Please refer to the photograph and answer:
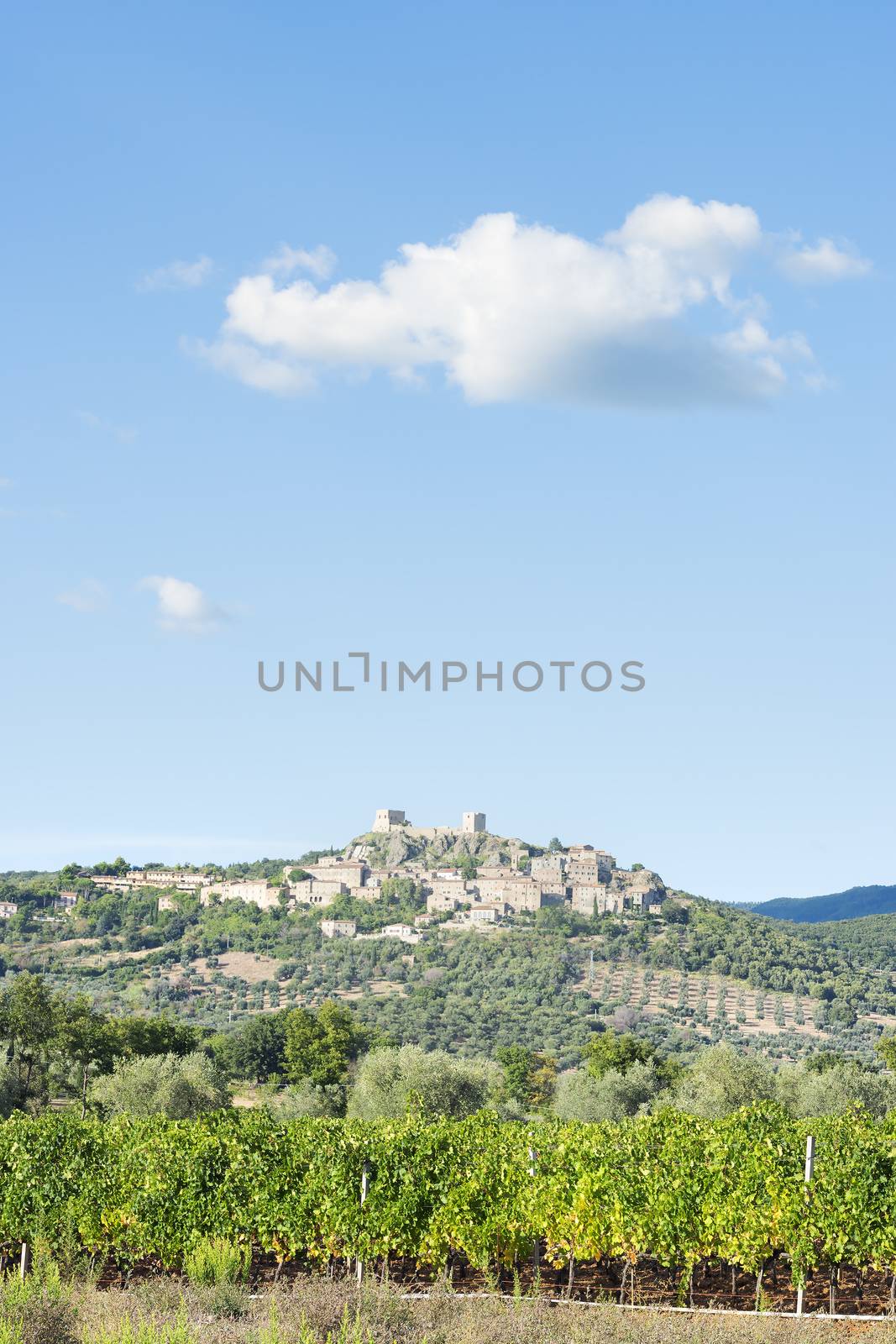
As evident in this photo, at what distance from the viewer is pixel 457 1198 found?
16266mm

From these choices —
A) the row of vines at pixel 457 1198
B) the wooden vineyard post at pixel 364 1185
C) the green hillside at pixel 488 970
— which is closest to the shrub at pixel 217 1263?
the row of vines at pixel 457 1198

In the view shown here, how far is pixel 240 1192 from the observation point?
17.2 metres

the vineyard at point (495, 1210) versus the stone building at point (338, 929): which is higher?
the vineyard at point (495, 1210)

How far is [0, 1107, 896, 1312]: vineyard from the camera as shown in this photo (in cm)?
1574

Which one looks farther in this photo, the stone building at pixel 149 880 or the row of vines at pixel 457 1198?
the stone building at pixel 149 880

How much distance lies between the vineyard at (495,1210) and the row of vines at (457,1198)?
0.09ft

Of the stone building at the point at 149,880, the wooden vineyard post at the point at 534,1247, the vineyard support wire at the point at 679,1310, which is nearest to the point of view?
the vineyard support wire at the point at 679,1310

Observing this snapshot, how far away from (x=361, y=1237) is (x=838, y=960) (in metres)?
130

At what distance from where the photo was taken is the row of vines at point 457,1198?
15.7m

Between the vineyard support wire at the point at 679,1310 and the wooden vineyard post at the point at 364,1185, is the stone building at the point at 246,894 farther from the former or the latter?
the vineyard support wire at the point at 679,1310

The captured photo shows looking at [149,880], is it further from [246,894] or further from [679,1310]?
[679,1310]

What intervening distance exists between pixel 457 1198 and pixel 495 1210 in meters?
0.54

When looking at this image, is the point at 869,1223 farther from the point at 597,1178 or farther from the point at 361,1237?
the point at 361,1237

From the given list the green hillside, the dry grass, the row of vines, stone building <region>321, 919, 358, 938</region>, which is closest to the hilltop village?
stone building <region>321, 919, 358, 938</region>
